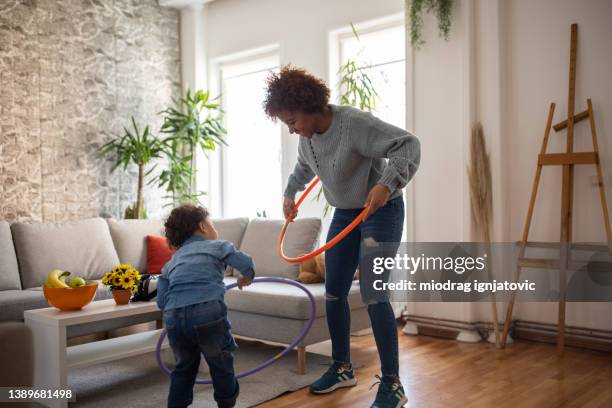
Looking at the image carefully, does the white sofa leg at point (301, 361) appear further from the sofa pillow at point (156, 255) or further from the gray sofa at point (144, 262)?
the sofa pillow at point (156, 255)

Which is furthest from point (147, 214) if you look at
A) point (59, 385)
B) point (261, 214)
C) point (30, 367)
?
point (30, 367)

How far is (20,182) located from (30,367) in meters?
3.30

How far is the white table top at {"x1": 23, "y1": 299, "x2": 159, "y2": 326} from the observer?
2.67m

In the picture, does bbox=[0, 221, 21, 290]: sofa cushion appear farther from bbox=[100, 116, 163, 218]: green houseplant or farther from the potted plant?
bbox=[100, 116, 163, 218]: green houseplant

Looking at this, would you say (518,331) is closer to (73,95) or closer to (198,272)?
(198,272)

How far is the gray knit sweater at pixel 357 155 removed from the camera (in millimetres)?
2361

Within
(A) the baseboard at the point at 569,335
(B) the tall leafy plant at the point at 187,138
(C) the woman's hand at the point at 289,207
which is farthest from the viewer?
(B) the tall leafy plant at the point at 187,138

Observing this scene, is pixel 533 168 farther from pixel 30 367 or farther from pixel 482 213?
pixel 30 367

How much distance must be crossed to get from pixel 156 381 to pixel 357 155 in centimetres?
165

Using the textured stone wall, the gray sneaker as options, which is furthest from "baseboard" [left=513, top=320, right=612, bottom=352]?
the textured stone wall

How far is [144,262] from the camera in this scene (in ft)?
15.6

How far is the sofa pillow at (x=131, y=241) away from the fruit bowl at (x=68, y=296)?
5.90ft

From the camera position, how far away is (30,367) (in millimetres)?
2059

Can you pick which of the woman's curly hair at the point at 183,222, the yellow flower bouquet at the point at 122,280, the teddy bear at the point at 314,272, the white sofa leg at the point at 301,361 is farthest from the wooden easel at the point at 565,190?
the yellow flower bouquet at the point at 122,280
